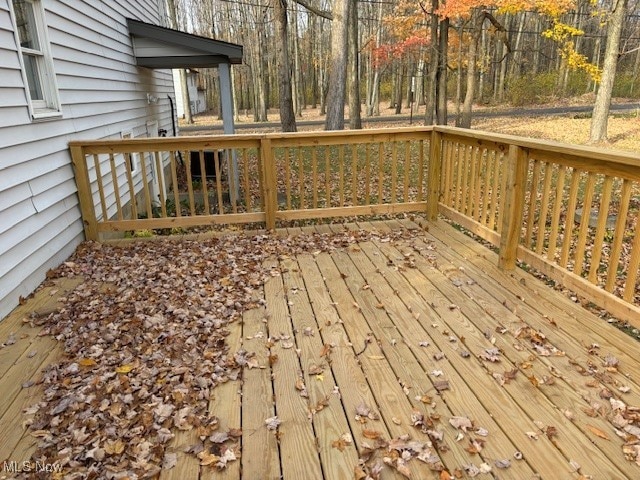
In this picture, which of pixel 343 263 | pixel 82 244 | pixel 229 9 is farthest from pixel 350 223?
pixel 229 9

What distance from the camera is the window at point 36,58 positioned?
412cm

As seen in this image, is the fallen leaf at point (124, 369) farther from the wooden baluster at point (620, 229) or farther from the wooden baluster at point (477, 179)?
the wooden baluster at point (477, 179)

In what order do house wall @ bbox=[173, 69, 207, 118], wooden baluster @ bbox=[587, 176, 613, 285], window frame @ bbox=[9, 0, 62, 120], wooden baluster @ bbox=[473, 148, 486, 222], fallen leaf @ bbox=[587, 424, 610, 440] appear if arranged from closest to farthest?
fallen leaf @ bbox=[587, 424, 610, 440] → wooden baluster @ bbox=[587, 176, 613, 285] → window frame @ bbox=[9, 0, 62, 120] → wooden baluster @ bbox=[473, 148, 486, 222] → house wall @ bbox=[173, 69, 207, 118]

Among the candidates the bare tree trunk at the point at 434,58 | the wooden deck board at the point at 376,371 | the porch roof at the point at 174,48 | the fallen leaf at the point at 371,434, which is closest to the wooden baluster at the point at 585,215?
the wooden deck board at the point at 376,371

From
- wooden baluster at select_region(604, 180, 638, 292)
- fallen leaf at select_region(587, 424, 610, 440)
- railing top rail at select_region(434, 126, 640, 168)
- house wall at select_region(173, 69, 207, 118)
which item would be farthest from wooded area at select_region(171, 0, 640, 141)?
fallen leaf at select_region(587, 424, 610, 440)

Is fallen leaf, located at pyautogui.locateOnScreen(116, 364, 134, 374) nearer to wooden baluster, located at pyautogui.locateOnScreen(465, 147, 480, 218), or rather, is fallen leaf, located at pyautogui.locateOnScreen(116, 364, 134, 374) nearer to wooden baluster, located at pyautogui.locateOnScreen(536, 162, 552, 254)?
wooden baluster, located at pyautogui.locateOnScreen(536, 162, 552, 254)

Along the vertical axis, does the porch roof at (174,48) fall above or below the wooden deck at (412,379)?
above

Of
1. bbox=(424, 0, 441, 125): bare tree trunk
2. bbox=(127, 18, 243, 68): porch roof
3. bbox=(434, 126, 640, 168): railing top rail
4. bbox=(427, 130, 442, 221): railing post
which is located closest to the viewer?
bbox=(434, 126, 640, 168): railing top rail

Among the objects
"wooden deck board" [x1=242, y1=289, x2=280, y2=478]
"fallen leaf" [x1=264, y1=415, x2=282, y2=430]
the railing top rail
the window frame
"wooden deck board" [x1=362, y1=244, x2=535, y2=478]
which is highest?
the window frame

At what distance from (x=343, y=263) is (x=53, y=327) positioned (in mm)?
2301

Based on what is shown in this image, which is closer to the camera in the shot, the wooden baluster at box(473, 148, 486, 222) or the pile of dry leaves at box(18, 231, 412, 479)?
the pile of dry leaves at box(18, 231, 412, 479)

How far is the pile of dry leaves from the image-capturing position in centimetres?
201

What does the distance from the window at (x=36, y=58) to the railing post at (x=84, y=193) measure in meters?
0.44

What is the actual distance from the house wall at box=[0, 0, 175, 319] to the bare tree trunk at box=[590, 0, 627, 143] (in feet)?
35.2
